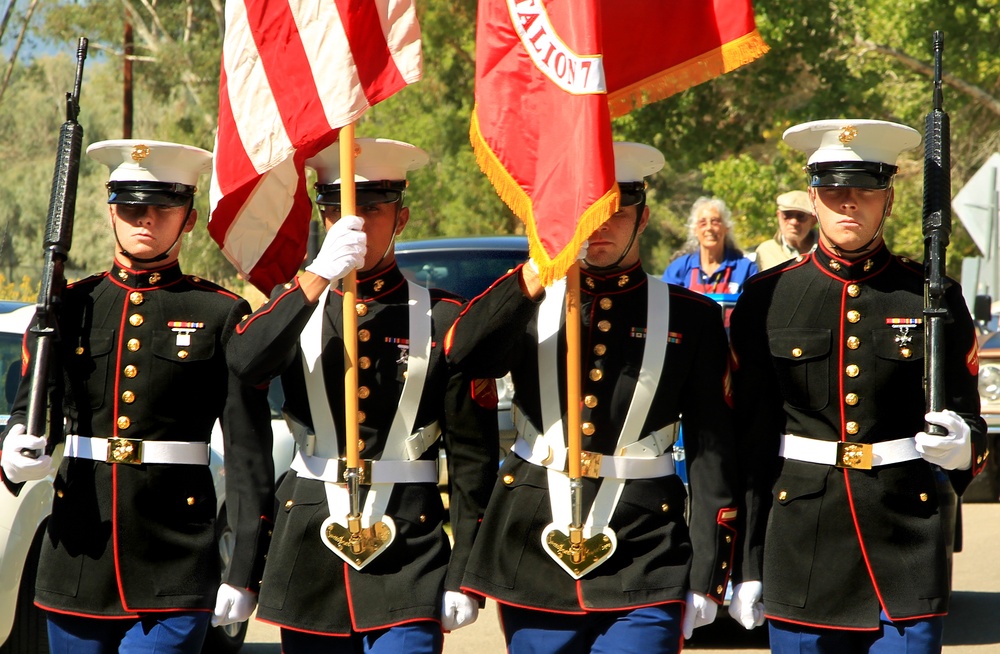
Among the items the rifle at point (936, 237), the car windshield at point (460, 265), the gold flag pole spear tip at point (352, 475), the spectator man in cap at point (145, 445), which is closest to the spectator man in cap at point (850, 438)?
the rifle at point (936, 237)

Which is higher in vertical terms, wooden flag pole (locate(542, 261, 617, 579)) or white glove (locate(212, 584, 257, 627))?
wooden flag pole (locate(542, 261, 617, 579))

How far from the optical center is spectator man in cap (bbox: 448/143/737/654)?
4.69m

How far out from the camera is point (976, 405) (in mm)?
4969

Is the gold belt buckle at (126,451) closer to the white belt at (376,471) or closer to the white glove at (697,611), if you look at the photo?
the white belt at (376,471)

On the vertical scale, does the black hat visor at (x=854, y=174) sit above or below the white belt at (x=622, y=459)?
above

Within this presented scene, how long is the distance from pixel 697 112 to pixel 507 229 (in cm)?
818

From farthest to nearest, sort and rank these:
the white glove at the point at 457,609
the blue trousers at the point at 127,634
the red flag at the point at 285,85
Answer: the red flag at the point at 285,85, the blue trousers at the point at 127,634, the white glove at the point at 457,609

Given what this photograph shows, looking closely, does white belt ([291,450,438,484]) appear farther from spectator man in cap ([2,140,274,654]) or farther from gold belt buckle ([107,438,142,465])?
gold belt buckle ([107,438,142,465])

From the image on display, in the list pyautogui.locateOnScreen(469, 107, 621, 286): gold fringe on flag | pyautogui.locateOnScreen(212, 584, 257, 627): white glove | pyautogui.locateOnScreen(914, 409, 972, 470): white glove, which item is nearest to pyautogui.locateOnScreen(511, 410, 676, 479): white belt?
pyautogui.locateOnScreen(469, 107, 621, 286): gold fringe on flag

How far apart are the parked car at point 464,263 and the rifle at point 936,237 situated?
5.72 m

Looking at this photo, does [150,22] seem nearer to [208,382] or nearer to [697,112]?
[697,112]

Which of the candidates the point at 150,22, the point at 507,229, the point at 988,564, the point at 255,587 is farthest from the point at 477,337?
the point at 150,22

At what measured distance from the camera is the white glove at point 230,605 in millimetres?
4871

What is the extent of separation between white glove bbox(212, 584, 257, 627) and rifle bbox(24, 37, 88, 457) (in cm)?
75
